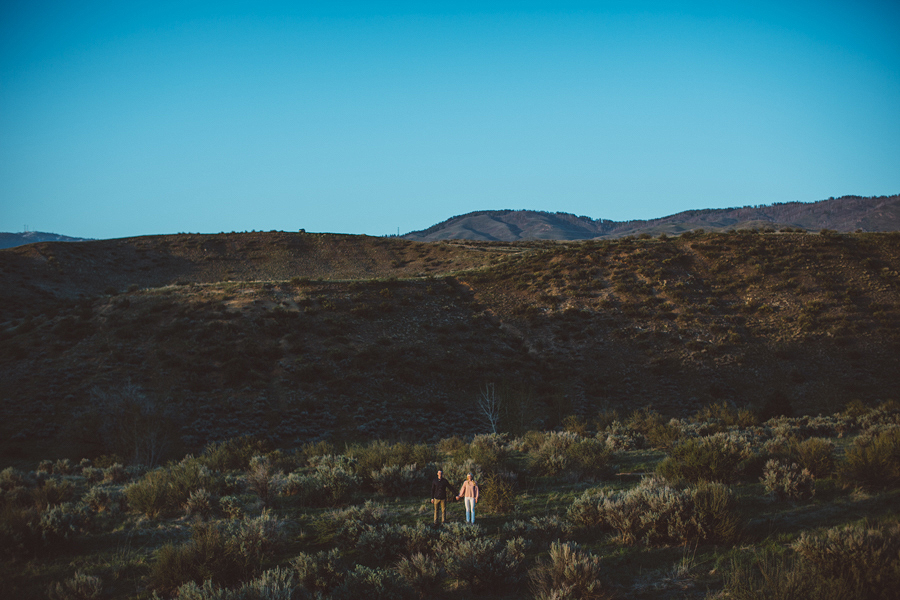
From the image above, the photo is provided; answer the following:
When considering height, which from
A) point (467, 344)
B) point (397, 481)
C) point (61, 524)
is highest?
point (467, 344)

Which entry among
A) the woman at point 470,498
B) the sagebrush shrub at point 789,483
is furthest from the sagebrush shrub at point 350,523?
the sagebrush shrub at point 789,483

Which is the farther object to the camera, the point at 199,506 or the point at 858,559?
the point at 199,506

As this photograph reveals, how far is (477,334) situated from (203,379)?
17.0 meters

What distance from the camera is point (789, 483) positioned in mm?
9641

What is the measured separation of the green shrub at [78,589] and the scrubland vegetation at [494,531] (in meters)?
0.02

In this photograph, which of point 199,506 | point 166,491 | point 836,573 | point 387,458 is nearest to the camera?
point 836,573

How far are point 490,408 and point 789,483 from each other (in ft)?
53.4

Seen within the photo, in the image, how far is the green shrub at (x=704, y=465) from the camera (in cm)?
1082

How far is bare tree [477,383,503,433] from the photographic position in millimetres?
24056

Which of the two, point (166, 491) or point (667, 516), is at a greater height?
point (667, 516)

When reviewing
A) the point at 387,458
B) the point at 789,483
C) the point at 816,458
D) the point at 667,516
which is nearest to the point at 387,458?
the point at 387,458

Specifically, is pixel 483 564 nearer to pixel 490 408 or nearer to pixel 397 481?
pixel 397 481

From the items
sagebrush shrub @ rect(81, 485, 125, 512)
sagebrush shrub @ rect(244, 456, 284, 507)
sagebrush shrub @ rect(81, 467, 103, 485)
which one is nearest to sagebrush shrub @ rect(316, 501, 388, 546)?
sagebrush shrub @ rect(244, 456, 284, 507)

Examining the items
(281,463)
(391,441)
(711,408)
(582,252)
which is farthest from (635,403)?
(582,252)
